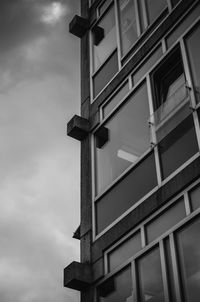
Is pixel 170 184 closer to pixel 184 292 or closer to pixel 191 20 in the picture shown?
pixel 184 292

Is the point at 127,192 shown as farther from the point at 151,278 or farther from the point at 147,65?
the point at 147,65

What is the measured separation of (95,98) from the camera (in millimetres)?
15508

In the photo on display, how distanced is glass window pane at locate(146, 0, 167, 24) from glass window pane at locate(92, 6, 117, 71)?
1.52m

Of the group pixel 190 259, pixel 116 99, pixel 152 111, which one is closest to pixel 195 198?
pixel 190 259

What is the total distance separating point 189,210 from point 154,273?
134 centimetres

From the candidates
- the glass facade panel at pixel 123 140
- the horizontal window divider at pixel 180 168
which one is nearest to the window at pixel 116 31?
the glass facade panel at pixel 123 140

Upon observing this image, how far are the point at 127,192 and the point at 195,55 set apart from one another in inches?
129

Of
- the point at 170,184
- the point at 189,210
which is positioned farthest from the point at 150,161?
the point at 189,210

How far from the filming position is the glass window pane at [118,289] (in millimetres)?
10727

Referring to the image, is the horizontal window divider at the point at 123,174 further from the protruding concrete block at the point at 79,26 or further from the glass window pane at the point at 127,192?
the protruding concrete block at the point at 79,26

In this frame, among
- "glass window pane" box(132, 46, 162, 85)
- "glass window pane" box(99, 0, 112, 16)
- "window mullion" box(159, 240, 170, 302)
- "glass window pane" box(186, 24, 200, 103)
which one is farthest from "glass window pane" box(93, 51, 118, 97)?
"window mullion" box(159, 240, 170, 302)

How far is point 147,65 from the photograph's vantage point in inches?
533

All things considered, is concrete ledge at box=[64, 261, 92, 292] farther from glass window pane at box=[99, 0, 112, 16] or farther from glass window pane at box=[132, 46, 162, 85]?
glass window pane at box=[99, 0, 112, 16]

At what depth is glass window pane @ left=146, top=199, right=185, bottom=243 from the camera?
10258 millimetres
